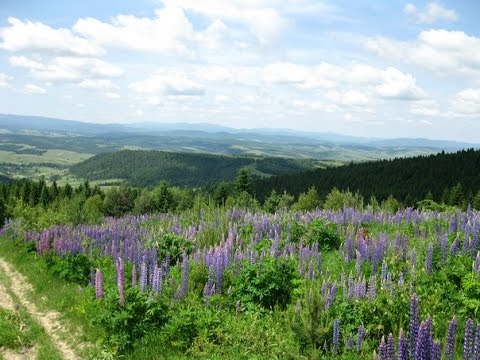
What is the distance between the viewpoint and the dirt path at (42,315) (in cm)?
1021

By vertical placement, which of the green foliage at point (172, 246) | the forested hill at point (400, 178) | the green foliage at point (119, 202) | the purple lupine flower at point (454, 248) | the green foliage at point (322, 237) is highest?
the purple lupine flower at point (454, 248)

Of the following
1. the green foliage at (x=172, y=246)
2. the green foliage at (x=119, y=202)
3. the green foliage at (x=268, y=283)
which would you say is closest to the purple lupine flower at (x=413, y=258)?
the green foliage at (x=268, y=283)

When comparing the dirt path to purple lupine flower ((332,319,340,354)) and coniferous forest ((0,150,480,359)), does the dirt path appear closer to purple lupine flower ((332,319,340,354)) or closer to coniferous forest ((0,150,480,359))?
coniferous forest ((0,150,480,359))

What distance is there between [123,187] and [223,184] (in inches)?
1337

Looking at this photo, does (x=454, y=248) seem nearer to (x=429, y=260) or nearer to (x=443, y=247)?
(x=443, y=247)

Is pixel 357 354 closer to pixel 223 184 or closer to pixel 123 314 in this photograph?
pixel 123 314

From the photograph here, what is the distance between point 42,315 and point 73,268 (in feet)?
8.38

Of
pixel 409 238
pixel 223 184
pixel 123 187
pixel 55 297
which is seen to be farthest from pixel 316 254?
pixel 123 187

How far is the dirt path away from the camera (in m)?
10.2

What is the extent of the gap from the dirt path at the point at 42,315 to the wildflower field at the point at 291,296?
0.39 meters

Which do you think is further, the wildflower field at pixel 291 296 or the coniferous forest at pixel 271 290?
the coniferous forest at pixel 271 290

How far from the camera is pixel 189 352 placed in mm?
8641

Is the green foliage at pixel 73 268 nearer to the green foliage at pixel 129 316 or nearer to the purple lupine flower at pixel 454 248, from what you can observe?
the green foliage at pixel 129 316

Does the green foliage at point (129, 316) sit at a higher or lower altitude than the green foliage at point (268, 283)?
lower
